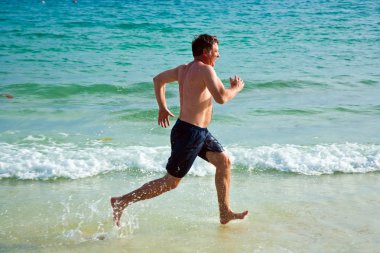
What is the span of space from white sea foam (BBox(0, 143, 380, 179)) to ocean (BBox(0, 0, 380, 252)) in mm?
23

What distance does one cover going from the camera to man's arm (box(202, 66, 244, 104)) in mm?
4434

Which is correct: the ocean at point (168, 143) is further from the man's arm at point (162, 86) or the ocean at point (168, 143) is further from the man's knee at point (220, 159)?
the man's arm at point (162, 86)

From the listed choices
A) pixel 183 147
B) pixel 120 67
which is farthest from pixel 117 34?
pixel 183 147

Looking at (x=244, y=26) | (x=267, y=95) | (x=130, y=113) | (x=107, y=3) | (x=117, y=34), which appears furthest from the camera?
(x=107, y=3)

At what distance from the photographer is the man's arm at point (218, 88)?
443cm

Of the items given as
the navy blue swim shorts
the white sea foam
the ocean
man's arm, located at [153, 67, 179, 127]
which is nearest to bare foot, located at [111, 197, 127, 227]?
the ocean

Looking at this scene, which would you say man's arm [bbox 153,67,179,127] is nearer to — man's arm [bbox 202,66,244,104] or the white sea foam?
man's arm [bbox 202,66,244,104]

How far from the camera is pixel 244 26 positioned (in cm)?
2088

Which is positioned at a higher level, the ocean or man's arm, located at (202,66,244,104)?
man's arm, located at (202,66,244,104)

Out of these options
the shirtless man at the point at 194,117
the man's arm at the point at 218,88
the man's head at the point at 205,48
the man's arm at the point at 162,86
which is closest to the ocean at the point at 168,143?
the shirtless man at the point at 194,117

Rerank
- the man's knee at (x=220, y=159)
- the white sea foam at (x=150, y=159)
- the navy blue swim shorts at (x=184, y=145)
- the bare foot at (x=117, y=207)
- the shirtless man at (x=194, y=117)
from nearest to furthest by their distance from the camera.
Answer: the shirtless man at (x=194, y=117) < the navy blue swim shorts at (x=184, y=145) < the man's knee at (x=220, y=159) < the bare foot at (x=117, y=207) < the white sea foam at (x=150, y=159)

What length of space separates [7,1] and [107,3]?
15.6 feet

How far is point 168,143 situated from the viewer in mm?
8039

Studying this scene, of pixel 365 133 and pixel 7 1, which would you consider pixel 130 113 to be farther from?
pixel 7 1
